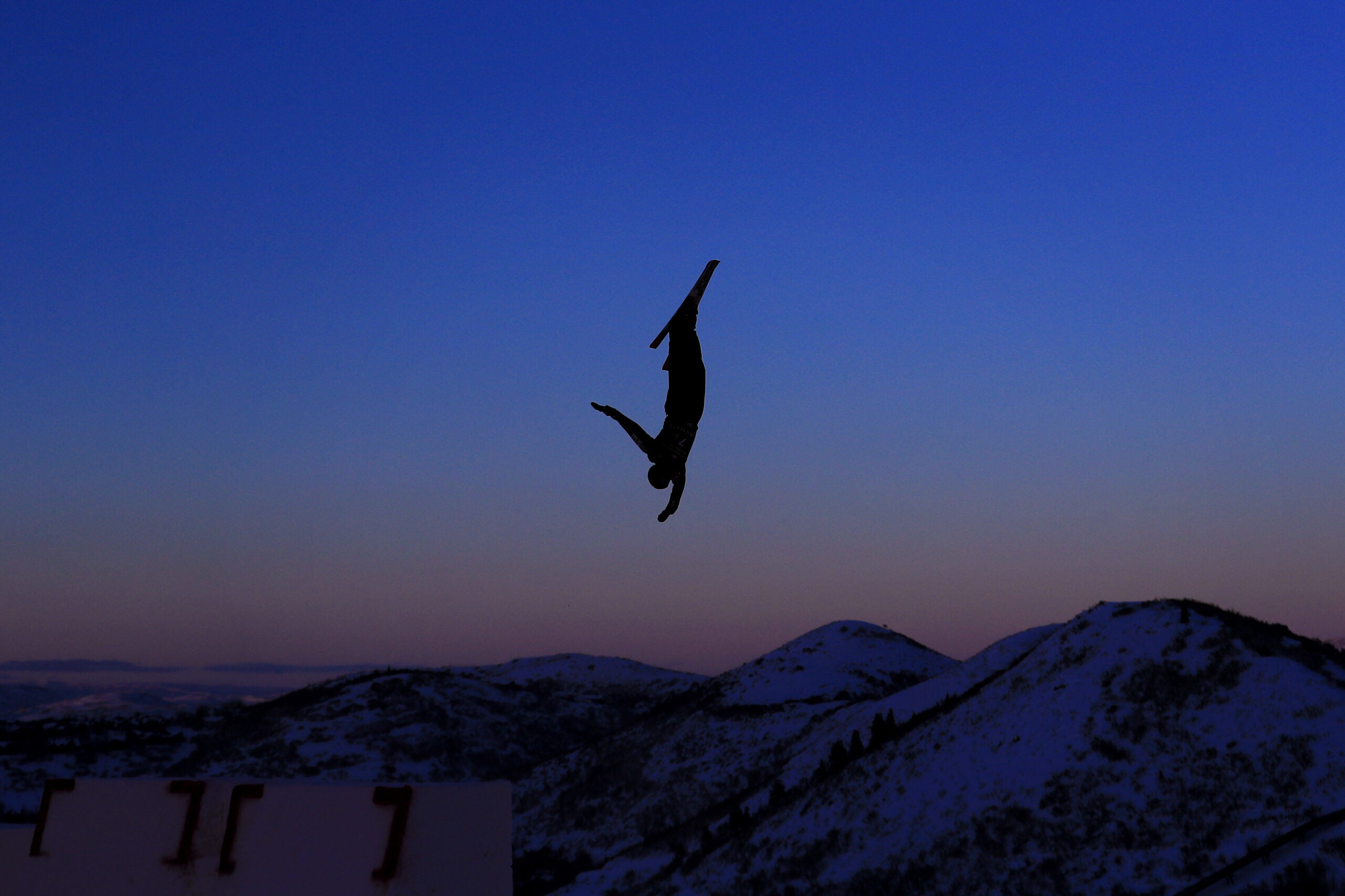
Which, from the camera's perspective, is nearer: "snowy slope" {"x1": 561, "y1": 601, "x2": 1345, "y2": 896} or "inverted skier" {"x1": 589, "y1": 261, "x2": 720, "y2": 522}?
"inverted skier" {"x1": 589, "y1": 261, "x2": 720, "y2": 522}

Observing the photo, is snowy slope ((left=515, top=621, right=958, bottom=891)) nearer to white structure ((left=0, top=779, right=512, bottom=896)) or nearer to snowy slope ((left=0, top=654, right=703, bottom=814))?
snowy slope ((left=0, top=654, right=703, bottom=814))

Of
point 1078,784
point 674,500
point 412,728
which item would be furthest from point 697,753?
point 674,500

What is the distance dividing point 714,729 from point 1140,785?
41.0 metres

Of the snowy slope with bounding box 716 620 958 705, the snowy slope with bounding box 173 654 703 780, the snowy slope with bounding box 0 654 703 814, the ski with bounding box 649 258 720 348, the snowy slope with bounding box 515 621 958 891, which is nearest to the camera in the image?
the ski with bounding box 649 258 720 348

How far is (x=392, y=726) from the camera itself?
85.9m

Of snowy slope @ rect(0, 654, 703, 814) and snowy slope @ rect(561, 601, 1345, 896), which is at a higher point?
snowy slope @ rect(561, 601, 1345, 896)

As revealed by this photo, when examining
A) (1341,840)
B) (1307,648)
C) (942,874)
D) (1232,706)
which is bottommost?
(942,874)

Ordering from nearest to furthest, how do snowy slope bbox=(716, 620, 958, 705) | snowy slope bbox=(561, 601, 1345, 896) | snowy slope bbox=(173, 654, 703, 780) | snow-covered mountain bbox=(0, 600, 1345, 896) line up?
1. snowy slope bbox=(561, 601, 1345, 896)
2. snow-covered mountain bbox=(0, 600, 1345, 896)
3. snowy slope bbox=(716, 620, 958, 705)
4. snowy slope bbox=(173, 654, 703, 780)

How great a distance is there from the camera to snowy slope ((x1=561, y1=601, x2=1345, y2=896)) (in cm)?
3134

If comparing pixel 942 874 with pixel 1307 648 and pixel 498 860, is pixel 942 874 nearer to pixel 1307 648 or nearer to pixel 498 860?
pixel 1307 648

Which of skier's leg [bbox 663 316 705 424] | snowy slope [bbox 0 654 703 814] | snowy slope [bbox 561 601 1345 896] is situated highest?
skier's leg [bbox 663 316 705 424]

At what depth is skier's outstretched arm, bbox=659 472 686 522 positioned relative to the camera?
1106 cm

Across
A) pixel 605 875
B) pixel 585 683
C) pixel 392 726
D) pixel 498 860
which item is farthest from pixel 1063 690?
pixel 585 683

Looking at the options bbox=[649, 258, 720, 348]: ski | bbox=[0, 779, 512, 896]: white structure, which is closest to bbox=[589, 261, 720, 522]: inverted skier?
bbox=[649, 258, 720, 348]: ski
